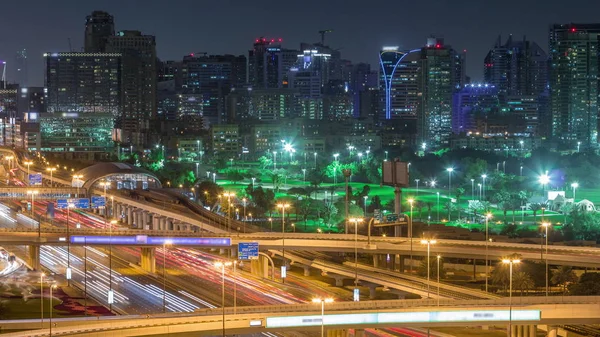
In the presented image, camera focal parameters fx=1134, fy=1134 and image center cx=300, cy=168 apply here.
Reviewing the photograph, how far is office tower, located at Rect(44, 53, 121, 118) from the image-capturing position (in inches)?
7387

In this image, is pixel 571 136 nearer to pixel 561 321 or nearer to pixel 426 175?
pixel 426 175

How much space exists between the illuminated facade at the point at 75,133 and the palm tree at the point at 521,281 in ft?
328

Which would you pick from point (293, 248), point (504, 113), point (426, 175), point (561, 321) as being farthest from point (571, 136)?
point (561, 321)

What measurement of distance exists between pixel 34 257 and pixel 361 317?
25.6 metres

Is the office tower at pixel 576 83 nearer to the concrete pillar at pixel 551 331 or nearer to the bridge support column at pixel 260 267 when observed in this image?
the bridge support column at pixel 260 267

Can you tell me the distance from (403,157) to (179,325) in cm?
9876

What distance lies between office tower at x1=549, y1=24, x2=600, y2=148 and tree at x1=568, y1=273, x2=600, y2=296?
131m

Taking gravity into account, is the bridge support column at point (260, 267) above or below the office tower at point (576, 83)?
below

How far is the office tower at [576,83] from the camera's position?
6909 inches

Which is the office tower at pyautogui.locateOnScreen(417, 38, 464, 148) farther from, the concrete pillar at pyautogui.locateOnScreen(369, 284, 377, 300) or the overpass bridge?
the overpass bridge

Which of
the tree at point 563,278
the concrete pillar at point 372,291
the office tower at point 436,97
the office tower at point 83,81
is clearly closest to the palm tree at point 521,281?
the tree at point 563,278

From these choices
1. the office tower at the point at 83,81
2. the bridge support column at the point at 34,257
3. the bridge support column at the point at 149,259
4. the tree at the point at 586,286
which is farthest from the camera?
the office tower at the point at 83,81

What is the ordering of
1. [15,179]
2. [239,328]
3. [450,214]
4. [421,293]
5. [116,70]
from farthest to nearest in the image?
[116,70] → [15,179] → [450,214] → [421,293] → [239,328]

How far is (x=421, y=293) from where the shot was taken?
43.5 meters
